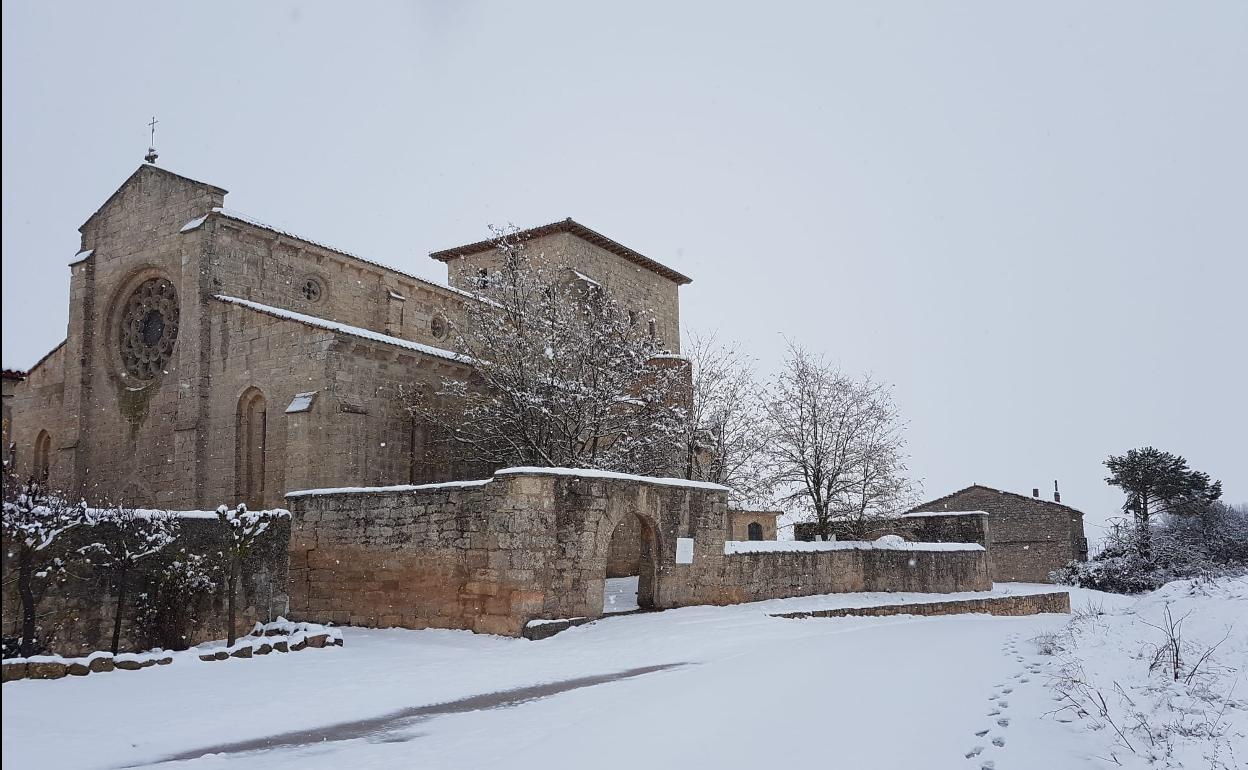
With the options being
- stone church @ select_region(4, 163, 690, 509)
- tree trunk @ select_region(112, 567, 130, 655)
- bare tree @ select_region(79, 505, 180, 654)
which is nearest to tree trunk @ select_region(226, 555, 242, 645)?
bare tree @ select_region(79, 505, 180, 654)

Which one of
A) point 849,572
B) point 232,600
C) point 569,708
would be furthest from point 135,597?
point 849,572

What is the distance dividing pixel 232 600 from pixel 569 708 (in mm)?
5516

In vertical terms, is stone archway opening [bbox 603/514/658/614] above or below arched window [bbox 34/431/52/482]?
below

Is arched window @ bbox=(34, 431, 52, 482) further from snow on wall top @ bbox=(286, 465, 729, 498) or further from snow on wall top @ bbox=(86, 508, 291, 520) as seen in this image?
snow on wall top @ bbox=(86, 508, 291, 520)

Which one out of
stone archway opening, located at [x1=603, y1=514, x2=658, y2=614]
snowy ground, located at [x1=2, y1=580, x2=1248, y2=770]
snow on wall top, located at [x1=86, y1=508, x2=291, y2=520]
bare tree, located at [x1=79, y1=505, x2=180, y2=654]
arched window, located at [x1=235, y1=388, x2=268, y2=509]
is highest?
arched window, located at [x1=235, y1=388, x2=268, y2=509]

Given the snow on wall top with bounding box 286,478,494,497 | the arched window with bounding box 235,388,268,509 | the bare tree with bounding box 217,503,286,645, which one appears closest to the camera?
the bare tree with bounding box 217,503,286,645

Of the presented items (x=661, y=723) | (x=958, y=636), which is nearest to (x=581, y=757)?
(x=661, y=723)

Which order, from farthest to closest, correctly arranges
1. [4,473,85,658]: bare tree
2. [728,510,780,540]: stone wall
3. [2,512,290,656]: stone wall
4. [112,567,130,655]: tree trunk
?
[728,510,780,540]: stone wall
[112,567,130,655]: tree trunk
[2,512,290,656]: stone wall
[4,473,85,658]: bare tree

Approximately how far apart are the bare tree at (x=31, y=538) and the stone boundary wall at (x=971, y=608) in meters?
11.0

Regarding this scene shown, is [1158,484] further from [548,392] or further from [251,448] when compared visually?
[251,448]

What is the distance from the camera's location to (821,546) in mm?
20734

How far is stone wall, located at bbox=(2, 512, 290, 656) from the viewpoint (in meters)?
9.90

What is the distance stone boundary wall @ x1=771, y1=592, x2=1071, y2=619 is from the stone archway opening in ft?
7.78

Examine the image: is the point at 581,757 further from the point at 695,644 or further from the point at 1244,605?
the point at 1244,605
